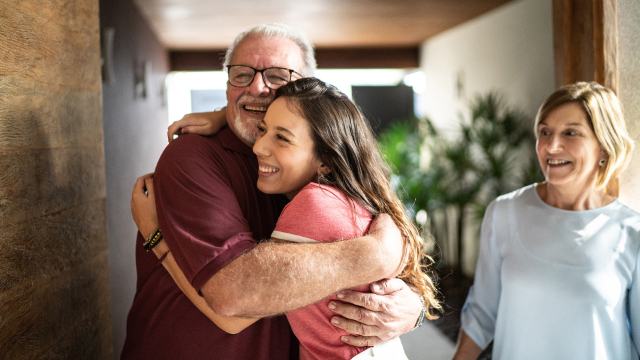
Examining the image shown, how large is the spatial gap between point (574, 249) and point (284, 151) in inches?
48.0

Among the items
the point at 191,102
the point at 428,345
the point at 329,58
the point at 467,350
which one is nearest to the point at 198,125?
the point at 467,350

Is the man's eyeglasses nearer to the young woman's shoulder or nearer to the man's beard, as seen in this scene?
the man's beard

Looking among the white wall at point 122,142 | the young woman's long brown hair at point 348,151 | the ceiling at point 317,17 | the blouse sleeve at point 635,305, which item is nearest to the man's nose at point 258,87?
the young woman's long brown hair at point 348,151

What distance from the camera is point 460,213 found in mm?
6434

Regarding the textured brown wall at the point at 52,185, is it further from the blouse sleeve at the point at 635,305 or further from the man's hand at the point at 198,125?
the blouse sleeve at the point at 635,305

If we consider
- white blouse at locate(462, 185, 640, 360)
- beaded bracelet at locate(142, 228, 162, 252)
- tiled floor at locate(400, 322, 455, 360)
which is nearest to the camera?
beaded bracelet at locate(142, 228, 162, 252)

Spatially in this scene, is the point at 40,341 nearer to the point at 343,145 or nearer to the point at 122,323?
the point at 343,145

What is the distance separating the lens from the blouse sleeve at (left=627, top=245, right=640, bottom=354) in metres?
Answer: 2.10

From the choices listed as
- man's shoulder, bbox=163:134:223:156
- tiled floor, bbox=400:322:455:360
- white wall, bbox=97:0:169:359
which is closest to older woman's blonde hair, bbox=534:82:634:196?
man's shoulder, bbox=163:134:223:156

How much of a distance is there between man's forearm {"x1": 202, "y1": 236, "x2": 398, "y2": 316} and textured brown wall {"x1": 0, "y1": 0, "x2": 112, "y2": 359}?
48 cm

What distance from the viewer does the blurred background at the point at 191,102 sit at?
150 cm

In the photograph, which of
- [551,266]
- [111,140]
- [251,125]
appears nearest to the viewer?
[251,125]

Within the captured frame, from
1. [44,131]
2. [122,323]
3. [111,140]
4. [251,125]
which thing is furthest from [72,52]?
[122,323]

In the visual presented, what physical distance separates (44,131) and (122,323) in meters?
2.94
